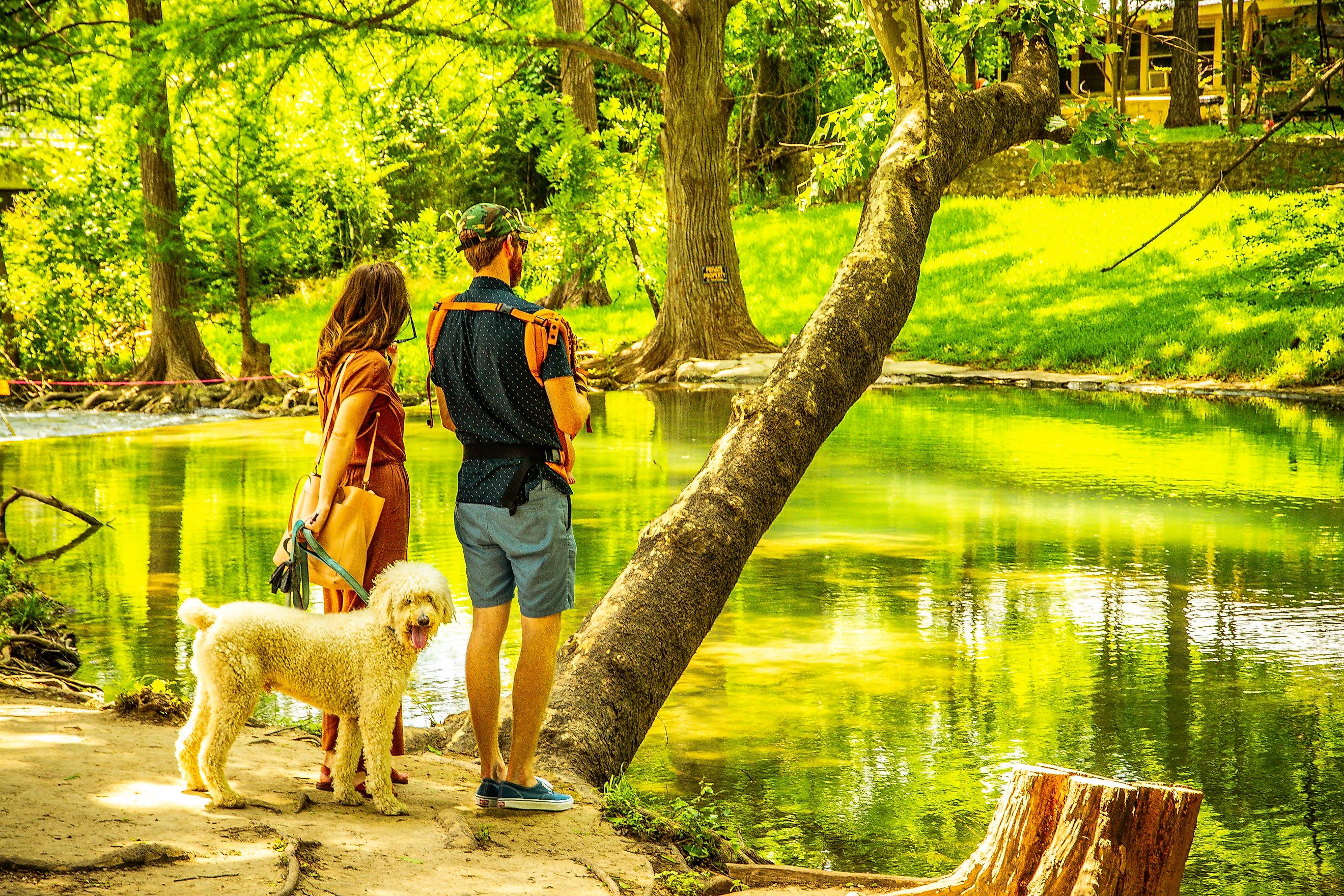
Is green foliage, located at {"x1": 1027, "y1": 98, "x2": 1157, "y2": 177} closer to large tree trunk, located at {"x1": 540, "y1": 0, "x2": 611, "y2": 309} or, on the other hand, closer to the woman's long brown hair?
the woman's long brown hair

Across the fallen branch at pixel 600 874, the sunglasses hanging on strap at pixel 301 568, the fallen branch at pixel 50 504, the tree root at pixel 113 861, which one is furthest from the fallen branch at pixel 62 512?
the fallen branch at pixel 600 874

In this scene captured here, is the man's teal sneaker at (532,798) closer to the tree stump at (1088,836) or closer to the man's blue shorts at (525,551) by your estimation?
the man's blue shorts at (525,551)

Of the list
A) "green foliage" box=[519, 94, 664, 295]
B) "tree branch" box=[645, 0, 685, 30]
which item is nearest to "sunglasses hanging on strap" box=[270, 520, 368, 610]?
"tree branch" box=[645, 0, 685, 30]

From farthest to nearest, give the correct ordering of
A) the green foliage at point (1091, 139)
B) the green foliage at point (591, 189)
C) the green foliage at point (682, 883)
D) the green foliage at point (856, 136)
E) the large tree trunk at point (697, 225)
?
the green foliage at point (591, 189) < the large tree trunk at point (697, 225) < the green foliage at point (856, 136) < the green foliage at point (1091, 139) < the green foliage at point (682, 883)

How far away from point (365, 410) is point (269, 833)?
150 centimetres

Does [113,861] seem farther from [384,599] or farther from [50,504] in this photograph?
[50,504]

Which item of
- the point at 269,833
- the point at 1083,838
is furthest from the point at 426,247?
the point at 1083,838

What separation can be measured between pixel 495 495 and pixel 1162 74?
43203 mm

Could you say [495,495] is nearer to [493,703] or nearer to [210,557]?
[493,703]

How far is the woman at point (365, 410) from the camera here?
4.70 meters

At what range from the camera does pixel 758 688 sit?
7125mm

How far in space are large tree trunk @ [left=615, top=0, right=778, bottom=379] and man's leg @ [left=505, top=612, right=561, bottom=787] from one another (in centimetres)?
1855

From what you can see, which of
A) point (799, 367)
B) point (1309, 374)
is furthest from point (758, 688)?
point (1309, 374)

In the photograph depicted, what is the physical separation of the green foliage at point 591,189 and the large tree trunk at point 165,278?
260 inches
